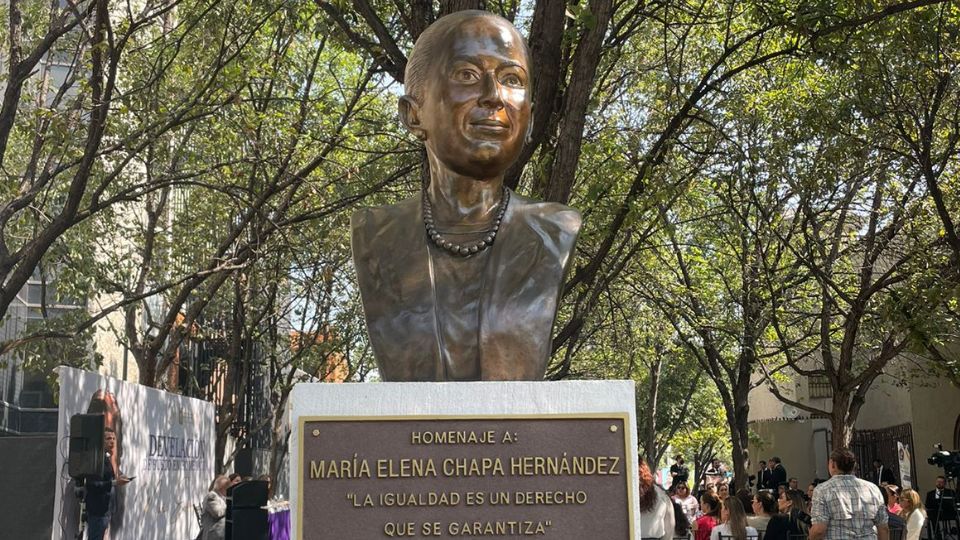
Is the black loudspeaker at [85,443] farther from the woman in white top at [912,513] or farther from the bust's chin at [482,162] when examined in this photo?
the woman in white top at [912,513]

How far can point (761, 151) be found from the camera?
1461 centimetres

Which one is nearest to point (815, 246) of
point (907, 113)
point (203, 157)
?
point (907, 113)

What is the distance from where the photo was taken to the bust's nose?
4344mm

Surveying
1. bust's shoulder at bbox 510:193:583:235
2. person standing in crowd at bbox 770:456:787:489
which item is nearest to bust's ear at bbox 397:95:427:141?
bust's shoulder at bbox 510:193:583:235

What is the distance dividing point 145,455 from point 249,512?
7.33 ft

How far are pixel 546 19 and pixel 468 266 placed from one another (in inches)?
143

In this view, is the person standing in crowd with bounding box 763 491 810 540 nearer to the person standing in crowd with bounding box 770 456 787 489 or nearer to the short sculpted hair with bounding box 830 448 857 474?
the short sculpted hair with bounding box 830 448 857 474

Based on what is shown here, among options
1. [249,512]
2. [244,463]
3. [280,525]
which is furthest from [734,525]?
[244,463]

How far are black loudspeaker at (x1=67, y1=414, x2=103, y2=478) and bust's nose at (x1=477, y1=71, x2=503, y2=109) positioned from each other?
6.21 metres

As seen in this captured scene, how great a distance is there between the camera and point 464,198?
4.59 meters

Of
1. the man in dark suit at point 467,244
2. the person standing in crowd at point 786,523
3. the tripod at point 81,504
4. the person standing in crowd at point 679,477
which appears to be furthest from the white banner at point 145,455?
the person standing in crowd at point 679,477

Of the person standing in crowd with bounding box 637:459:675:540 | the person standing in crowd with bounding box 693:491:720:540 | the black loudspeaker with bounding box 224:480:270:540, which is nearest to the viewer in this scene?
the person standing in crowd with bounding box 637:459:675:540

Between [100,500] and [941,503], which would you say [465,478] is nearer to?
[100,500]

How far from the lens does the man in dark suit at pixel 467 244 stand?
4355 mm
